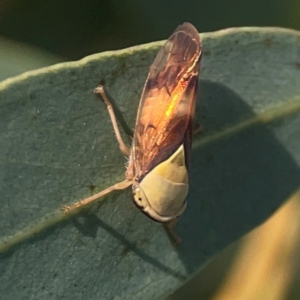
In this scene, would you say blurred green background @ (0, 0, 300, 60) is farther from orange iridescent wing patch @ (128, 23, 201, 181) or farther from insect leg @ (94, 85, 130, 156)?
insect leg @ (94, 85, 130, 156)

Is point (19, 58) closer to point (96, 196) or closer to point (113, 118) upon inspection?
point (113, 118)

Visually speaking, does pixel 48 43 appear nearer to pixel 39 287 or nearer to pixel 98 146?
pixel 98 146

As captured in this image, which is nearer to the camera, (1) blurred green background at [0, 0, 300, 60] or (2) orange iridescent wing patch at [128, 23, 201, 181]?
(2) orange iridescent wing patch at [128, 23, 201, 181]

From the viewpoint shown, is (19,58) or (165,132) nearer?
(165,132)

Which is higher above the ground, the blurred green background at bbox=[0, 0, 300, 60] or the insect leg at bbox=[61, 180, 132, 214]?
the blurred green background at bbox=[0, 0, 300, 60]

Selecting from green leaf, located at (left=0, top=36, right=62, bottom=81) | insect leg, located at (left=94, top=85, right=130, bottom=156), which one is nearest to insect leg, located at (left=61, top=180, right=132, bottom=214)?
insect leg, located at (left=94, top=85, right=130, bottom=156)

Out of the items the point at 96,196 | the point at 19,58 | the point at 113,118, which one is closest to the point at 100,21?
the point at 19,58
